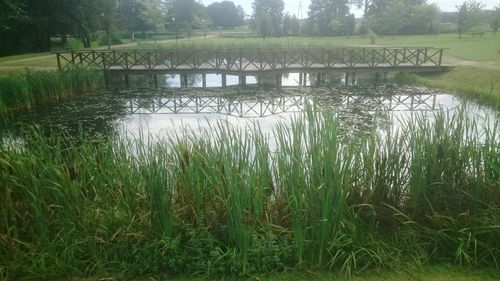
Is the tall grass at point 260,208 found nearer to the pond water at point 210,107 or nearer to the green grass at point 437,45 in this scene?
the pond water at point 210,107

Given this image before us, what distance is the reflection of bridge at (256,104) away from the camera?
11.4 meters

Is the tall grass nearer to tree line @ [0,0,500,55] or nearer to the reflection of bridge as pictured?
the reflection of bridge

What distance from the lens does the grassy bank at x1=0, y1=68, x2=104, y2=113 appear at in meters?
10.2

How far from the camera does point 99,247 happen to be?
2877mm

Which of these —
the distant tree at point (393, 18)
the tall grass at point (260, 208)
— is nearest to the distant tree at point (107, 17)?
the distant tree at point (393, 18)

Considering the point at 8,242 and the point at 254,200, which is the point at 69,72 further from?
the point at 254,200

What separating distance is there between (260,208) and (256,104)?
9.72 m

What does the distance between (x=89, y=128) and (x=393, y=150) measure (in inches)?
319

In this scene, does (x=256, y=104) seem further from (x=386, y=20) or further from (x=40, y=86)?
(x=386, y=20)

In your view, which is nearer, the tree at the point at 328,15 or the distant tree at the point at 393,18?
the distant tree at the point at 393,18

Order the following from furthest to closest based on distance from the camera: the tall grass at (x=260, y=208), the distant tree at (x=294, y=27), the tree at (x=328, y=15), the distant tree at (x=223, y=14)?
the distant tree at (x=223, y=14)
the distant tree at (x=294, y=27)
the tree at (x=328, y=15)
the tall grass at (x=260, y=208)

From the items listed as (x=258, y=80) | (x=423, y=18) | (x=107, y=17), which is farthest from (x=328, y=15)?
(x=258, y=80)

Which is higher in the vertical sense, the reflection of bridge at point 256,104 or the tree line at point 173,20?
the tree line at point 173,20

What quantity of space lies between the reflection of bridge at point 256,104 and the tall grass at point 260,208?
7.27m
